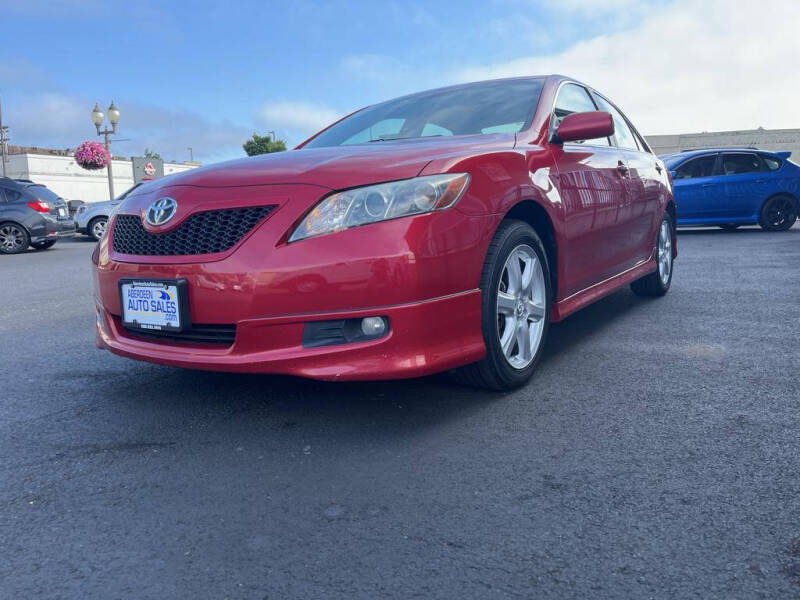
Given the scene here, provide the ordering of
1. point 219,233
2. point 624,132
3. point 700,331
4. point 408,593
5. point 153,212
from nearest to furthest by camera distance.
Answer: point 408,593 < point 219,233 < point 153,212 < point 700,331 < point 624,132

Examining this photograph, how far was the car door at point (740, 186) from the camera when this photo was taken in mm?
12469

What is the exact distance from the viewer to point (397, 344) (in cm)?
268

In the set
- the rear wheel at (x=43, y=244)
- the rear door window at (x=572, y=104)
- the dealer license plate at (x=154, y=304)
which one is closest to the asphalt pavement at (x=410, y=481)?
the dealer license plate at (x=154, y=304)

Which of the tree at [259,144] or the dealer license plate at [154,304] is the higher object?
the tree at [259,144]

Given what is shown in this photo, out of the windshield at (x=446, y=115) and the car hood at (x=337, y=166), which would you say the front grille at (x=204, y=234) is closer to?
the car hood at (x=337, y=166)

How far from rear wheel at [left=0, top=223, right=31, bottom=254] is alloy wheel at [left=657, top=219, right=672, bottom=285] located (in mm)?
12301

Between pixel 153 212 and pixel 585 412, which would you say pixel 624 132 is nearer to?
pixel 585 412

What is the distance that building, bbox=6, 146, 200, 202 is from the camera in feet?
146

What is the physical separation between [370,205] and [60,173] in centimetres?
4891

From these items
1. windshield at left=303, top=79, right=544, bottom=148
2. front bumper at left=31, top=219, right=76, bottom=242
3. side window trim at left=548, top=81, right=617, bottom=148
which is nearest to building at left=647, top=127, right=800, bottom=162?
front bumper at left=31, top=219, right=76, bottom=242

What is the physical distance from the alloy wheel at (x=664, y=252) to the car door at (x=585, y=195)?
129cm

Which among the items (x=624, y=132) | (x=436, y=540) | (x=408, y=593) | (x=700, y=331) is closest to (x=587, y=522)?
(x=436, y=540)

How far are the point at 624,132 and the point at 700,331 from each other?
1.62 metres

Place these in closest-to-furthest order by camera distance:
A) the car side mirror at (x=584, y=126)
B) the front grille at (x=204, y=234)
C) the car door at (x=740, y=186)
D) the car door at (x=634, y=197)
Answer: the front grille at (x=204, y=234) → the car side mirror at (x=584, y=126) → the car door at (x=634, y=197) → the car door at (x=740, y=186)
